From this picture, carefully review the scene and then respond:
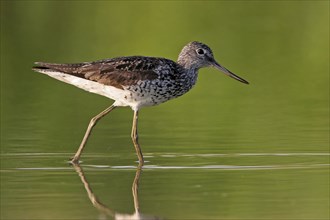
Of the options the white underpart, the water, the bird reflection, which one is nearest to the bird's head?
the water

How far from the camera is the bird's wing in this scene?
52.4 feet

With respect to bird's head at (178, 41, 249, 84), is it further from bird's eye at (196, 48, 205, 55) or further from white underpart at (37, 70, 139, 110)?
white underpart at (37, 70, 139, 110)

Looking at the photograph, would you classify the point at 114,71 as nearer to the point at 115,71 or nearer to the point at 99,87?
the point at 115,71

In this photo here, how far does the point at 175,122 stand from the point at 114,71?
108 inches

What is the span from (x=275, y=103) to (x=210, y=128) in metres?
2.74

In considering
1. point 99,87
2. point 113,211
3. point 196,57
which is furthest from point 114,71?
point 113,211

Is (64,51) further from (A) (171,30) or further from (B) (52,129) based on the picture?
(B) (52,129)

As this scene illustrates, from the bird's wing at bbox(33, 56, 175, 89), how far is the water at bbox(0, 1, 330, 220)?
0.94 metres

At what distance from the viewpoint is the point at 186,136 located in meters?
17.2

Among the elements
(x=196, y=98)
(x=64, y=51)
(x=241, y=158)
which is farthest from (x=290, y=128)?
(x=64, y=51)

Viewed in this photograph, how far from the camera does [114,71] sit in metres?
16.1

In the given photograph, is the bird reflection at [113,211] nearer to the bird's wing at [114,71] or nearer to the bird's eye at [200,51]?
the bird's wing at [114,71]

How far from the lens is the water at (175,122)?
501 inches

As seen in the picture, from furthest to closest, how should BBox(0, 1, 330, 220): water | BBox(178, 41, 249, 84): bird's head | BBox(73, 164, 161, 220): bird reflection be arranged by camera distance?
BBox(178, 41, 249, 84): bird's head → BBox(0, 1, 330, 220): water → BBox(73, 164, 161, 220): bird reflection
